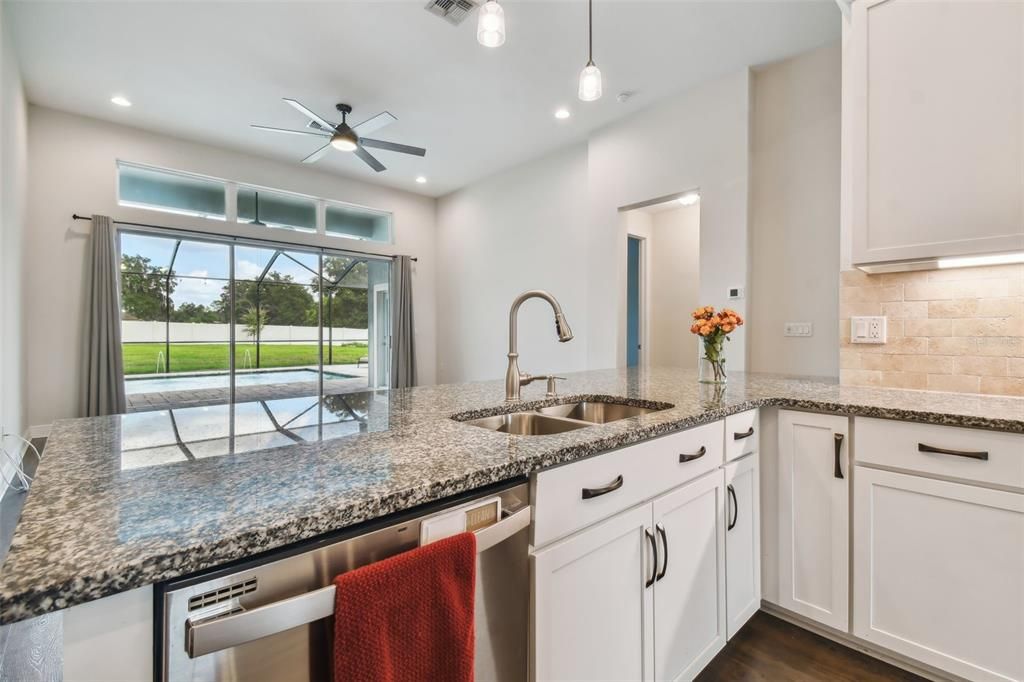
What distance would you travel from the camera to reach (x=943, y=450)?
4.66ft

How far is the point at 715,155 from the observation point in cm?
361

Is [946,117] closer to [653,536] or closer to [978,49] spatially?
[978,49]

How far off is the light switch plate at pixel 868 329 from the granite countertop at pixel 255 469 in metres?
0.40

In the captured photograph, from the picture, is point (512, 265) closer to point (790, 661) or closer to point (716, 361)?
point (716, 361)

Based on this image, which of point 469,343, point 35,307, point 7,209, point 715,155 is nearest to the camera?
point 7,209

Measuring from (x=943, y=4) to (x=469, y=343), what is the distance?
18.0ft

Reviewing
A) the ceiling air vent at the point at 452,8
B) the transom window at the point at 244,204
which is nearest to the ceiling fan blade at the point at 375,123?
the ceiling air vent at the point at 452,8

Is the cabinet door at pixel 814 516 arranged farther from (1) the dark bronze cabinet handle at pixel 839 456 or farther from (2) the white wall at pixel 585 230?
(2) the white wall at pixel 585 230

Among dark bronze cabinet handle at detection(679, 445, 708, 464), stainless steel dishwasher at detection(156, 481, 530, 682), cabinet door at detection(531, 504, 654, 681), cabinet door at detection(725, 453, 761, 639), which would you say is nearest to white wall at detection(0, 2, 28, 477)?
stainless steel dishwasher at detection(156, 481, 530, 682)

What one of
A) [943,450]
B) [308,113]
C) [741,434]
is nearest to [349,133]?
[308,113]

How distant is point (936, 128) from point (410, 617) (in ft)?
7.72

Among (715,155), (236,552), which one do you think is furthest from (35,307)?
(715,155)

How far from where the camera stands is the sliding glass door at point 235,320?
16.0ft

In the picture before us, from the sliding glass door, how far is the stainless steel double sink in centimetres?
347
